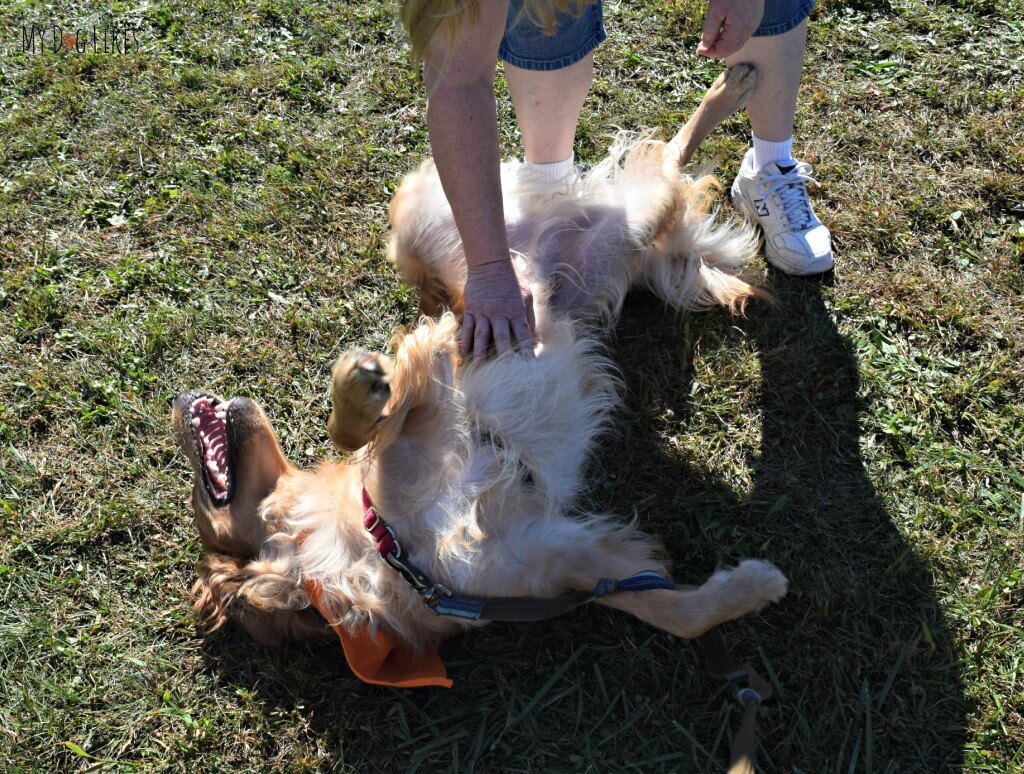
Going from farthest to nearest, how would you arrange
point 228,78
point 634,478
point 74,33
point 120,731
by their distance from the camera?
point 74,33 < point 228,78 < point 634,478 < point 120,731

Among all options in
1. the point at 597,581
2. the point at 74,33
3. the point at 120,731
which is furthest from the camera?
the point at 74,33

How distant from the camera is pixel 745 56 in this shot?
3.13 m

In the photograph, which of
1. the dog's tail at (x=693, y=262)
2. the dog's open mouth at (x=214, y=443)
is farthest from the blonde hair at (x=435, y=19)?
the dog's open mouth at (x=214, y=443)

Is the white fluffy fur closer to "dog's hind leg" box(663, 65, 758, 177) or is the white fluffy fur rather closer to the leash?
the leash

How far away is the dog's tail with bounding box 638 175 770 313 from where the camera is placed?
127 inches

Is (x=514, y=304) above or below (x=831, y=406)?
above

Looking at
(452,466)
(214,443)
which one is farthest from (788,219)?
(214,443)

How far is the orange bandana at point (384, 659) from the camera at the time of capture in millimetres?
2424

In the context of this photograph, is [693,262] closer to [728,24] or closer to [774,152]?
[774,152]

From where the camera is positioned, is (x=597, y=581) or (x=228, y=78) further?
(x=228, y=78)

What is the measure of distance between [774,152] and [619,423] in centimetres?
148

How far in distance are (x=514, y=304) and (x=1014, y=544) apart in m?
2.01

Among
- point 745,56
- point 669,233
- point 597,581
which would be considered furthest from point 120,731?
point 745,56

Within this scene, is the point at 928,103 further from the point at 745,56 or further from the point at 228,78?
the point at 228,78
